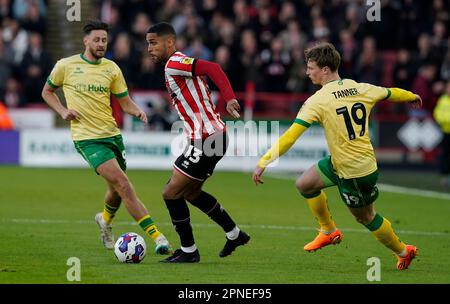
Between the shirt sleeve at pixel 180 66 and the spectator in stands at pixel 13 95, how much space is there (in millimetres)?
14757

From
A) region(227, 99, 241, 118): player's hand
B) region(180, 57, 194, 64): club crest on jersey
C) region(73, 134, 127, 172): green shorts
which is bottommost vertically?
region(73, 134, 127, 172): green shorts

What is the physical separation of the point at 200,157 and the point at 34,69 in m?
15.2

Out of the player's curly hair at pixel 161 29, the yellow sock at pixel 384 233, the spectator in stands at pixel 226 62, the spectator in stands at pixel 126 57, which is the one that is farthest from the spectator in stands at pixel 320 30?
the yellow sock at pixel 384 233

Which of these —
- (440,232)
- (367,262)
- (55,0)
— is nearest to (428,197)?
(440,232)

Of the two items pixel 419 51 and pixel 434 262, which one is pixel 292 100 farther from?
pixel 434 262

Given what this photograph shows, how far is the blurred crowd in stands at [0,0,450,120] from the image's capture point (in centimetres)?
2497

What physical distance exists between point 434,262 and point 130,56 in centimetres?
1509

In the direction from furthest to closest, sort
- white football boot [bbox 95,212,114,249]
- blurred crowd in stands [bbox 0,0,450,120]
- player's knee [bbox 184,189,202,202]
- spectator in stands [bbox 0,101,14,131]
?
blurred crowd in stands [bbox 0,0,450,120]
spectator in stands [bbox 0,101,14,131]
white football boot [bbox 95,212,114,249]
player's knee [bbox 184,189,202,202]

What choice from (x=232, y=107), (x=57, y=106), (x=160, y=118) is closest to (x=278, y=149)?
(x=232, y=107)

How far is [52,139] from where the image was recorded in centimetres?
2320

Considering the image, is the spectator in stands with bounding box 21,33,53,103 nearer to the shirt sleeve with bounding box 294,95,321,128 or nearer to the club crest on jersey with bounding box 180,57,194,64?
the club crest on jersey with bounding box 180,57,194,64

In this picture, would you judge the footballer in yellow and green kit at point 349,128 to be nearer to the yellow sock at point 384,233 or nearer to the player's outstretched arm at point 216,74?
the yellow sock at point 384,233

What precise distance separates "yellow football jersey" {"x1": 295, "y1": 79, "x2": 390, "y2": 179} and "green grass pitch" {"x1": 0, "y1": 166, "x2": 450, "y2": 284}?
103cm

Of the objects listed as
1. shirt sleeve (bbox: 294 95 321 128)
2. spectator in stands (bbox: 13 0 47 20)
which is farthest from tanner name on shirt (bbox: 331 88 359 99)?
spectator in stands (bbox: 13 0 47 20)
